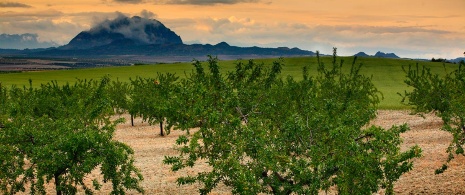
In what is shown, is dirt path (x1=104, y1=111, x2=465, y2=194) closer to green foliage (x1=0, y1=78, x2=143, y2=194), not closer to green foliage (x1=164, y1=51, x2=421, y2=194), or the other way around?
green foliage (x1=0, y1=78, x2=143, y2=194)

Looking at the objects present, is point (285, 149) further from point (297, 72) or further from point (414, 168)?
point (297, 72)

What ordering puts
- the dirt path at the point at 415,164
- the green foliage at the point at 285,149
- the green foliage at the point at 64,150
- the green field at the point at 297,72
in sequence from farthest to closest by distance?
the green field at the point at 297,72 → the dirt path at the point at 415,164 → the green foliage at the point at 64,150 → the green foliage at the point at 285,149

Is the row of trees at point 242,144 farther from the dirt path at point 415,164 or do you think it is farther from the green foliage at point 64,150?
the dirt path at point 415,164

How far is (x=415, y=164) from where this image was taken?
2955 cm

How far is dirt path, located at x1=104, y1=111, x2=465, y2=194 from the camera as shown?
2489 cm

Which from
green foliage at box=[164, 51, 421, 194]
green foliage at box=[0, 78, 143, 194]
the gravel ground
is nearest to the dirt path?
the gravel ground

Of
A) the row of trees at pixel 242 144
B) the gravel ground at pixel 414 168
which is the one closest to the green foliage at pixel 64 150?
the row of trees at pixel 242 144

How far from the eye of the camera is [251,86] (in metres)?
20.9

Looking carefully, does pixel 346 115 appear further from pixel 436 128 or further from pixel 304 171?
pixel 436 128

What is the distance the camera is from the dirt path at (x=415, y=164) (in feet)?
81.7

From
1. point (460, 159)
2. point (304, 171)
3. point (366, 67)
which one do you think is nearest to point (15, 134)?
point (304, 171)

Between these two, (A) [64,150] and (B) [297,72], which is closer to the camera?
(A) [64,150]

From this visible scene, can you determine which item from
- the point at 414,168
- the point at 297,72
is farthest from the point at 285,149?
the point at 297,72

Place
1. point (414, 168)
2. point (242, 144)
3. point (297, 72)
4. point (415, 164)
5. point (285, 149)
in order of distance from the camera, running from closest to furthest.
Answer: point (242, 144) → point (285, 149) → point (414, 168) → point (415, 164) → point (297, 72)
